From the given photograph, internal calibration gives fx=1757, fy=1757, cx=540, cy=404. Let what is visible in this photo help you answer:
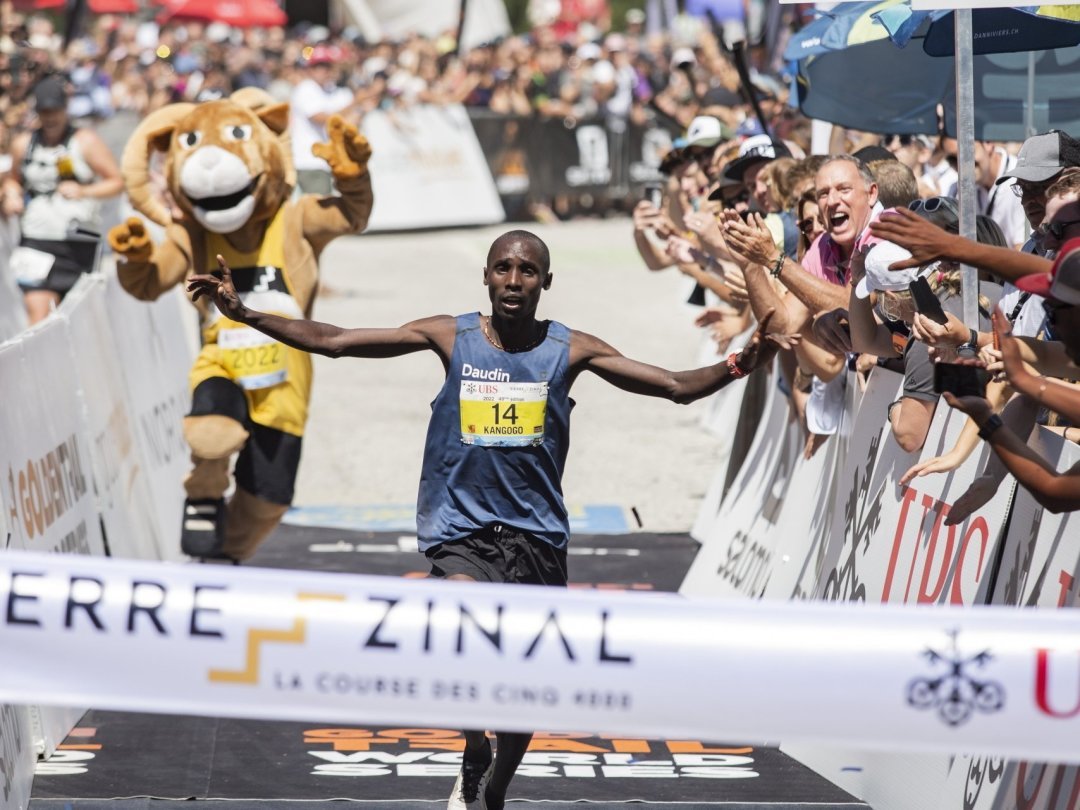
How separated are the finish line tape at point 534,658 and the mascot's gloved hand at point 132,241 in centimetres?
409

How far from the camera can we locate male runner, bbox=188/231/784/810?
5281 mm

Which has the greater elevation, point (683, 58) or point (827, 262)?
point (827, 262)

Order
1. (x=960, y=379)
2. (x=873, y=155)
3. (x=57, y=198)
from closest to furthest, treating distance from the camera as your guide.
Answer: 1. (x=960, y=379)
2. (x=873, y=155)
3. (x=57, y=198)

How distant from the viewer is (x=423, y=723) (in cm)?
387

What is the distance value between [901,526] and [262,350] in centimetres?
319

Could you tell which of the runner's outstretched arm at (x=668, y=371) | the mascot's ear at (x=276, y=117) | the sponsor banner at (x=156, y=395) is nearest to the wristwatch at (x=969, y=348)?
the runner's outstretched arm at (x=668, y=371)

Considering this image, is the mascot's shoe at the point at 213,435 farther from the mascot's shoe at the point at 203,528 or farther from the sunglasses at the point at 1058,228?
the sunglasses at the point at 1058,228

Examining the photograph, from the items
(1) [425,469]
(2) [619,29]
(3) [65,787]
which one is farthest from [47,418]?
(2) [619,29]

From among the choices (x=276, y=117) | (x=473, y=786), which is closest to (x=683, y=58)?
(x=276, y=117)

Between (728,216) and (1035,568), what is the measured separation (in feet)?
5.83

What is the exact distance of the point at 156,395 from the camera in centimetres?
995

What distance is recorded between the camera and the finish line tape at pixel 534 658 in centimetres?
366

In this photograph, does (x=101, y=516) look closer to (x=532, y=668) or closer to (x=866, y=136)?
(x=532, y=668)

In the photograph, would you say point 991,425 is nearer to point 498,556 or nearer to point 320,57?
point 498,556
